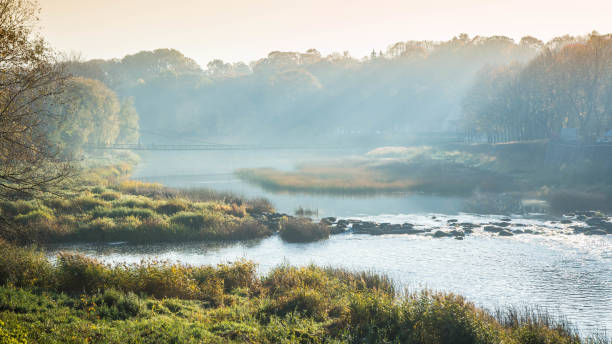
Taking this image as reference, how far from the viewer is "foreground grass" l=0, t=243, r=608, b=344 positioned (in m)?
14.2

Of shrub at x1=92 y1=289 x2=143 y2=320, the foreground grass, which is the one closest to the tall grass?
the foreground grass

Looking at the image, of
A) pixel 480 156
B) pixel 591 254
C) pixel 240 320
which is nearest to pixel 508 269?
pixel 591 254

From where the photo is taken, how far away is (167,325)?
587 inches

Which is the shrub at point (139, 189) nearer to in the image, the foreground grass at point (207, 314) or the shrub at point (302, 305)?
the foreground grass at point (207, 314)

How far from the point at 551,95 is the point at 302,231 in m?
51.3

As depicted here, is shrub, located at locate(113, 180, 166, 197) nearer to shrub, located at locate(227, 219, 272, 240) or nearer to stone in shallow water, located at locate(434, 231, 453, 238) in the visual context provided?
shrub, located at locate(227, 219, 272, 240)

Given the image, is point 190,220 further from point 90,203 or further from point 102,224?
point 90,203

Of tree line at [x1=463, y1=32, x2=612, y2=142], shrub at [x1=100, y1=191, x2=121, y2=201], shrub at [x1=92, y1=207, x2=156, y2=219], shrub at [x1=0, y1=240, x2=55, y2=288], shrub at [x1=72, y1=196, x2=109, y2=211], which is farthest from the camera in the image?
tree line at [x1=463, y1=32, x2=612, y2=142]

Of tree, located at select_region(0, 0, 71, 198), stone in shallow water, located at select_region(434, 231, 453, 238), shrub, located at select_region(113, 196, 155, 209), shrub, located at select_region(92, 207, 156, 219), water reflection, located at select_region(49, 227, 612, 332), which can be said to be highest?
tree, located at select_region(0, 0, 71, 198)

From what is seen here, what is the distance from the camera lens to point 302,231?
122ft

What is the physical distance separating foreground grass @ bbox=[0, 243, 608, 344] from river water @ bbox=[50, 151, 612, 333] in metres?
3.98

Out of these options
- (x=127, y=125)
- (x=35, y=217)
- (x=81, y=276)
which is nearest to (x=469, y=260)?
(x=81, y=276)

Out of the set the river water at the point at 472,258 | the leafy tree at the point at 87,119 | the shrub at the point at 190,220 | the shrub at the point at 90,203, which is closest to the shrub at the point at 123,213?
the shrub at the point at 90,203

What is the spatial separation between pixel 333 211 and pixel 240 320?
32510 millimetres
